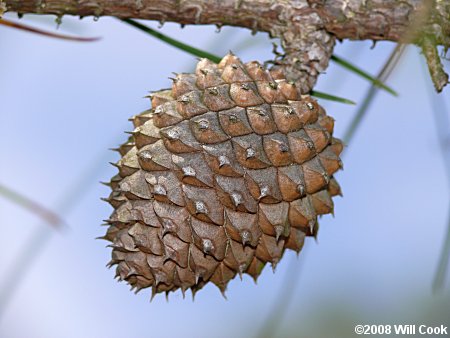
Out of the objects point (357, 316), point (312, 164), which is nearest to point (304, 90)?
point (312, 164)

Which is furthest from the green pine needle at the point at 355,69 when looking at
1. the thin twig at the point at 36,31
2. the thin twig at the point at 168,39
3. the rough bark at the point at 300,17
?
the thin twig at the point at 36,31

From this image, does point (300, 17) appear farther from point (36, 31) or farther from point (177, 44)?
point (36, 31)

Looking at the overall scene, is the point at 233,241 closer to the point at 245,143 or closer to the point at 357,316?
the point at 245,143

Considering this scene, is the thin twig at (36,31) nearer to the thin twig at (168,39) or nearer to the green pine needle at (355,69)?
the thin twig at (168,39)

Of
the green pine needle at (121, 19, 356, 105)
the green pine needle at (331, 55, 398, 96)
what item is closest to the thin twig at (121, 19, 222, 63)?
the green pine needle at (121, 19, 356, 105)

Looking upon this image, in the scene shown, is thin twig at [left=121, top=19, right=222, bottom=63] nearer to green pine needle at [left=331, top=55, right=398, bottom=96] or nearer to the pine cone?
the pine cone
